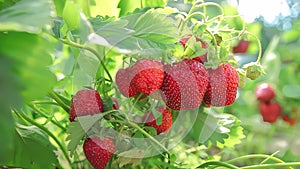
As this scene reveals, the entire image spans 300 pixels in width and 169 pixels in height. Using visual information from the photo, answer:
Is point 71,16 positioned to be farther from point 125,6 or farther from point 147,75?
point 125,6

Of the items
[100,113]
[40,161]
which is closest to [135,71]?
[100,113]

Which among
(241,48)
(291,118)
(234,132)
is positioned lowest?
(291,118)

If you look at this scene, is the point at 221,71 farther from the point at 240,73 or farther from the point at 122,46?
the point at 122,46

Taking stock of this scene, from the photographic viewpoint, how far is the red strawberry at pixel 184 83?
0.64 m

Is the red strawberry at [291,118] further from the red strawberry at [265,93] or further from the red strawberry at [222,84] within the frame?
the red strawberry at [222,84]

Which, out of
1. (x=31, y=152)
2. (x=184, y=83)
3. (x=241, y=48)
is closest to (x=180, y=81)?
(x=184, y=83)

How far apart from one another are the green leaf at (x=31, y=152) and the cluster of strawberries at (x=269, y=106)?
1.49 metres

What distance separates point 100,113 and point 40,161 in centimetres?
12

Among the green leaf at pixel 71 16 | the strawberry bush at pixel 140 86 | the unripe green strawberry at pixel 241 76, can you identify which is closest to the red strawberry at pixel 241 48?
the strawberry bush at pixel 140 86

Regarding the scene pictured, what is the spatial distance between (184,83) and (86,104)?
11cm

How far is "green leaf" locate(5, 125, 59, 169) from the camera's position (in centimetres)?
70

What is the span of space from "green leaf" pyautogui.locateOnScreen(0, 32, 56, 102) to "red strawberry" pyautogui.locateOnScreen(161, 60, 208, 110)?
0.25 meters

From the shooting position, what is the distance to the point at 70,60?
1.16 metres

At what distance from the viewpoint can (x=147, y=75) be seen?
0.61m
